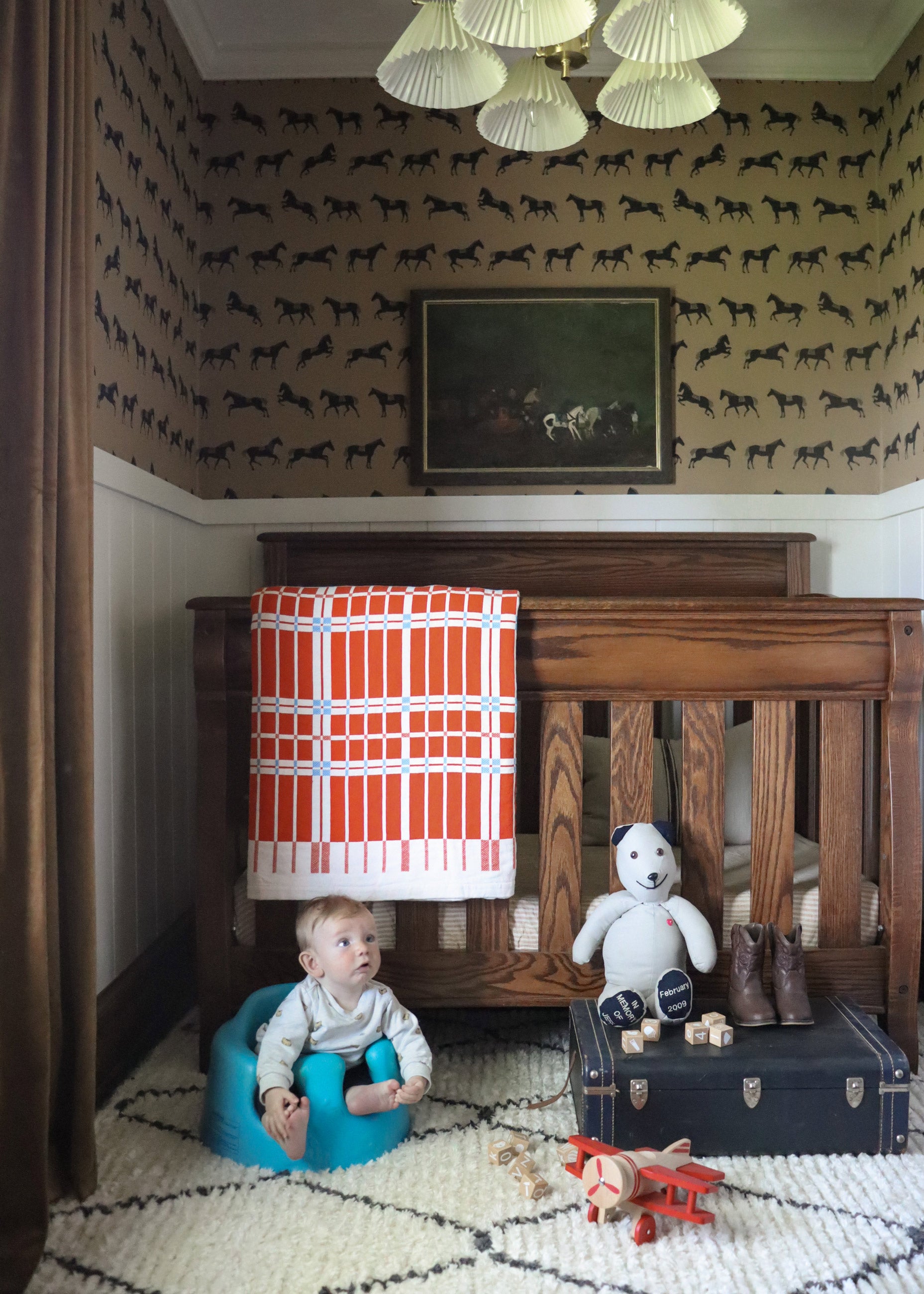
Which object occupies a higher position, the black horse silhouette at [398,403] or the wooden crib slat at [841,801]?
the black horse silhouette at [398,403]

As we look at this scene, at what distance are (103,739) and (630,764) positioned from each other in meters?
0.90

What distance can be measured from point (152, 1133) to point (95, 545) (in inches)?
37.1

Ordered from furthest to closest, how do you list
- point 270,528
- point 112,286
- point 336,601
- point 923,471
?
point 270,528, point 923,471, point 112,286, point 336,601

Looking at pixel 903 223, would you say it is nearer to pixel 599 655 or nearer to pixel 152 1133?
pixel 599 655

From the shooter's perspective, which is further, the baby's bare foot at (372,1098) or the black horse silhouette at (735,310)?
the black horse silhouette at (735,310)

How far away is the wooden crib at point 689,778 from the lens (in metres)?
1.61

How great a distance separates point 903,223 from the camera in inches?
88.0

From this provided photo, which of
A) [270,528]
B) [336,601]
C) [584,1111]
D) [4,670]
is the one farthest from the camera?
[270,528]

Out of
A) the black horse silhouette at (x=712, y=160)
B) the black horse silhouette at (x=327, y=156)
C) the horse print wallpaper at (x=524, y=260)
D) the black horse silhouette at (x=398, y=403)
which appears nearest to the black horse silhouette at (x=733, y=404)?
the horse print wallpaper at (x=524, y=260)

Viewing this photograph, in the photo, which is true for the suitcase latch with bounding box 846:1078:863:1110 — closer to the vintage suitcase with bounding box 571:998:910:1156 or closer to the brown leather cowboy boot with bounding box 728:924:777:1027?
the vintage suitcase with bounding box 571:998:910:1156

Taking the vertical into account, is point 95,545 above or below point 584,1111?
above

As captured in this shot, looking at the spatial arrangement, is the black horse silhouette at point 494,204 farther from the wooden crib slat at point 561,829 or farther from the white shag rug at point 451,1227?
the white shag rug at point 451,1227

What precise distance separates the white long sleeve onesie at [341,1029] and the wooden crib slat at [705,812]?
520mm

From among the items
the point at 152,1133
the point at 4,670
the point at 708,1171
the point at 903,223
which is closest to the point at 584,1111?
the point at 708,1171
